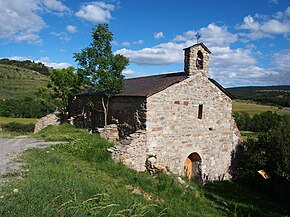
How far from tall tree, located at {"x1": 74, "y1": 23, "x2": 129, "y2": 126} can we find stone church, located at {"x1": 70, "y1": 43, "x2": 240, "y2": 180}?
1.00m

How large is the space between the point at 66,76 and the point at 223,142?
13.3 m

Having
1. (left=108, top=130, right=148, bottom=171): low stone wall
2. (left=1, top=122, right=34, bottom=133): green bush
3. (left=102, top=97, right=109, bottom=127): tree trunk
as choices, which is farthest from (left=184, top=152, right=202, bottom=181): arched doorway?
(left=1, top=122, right=34, bottom=133): green bush

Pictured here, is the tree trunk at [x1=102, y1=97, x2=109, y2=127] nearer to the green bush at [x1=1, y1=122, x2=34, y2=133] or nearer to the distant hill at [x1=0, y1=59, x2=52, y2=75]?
the green bush at [x1=1, y1=122, x2=34, y2=133]

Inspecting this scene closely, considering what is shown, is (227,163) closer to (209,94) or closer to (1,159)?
(209,94)

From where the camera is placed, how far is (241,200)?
12.6m

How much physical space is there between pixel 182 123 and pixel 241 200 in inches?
181

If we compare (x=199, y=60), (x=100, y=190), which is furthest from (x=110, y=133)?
(x=100, y=190)

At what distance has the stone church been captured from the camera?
499 inches

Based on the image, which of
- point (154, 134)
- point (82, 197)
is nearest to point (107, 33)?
point (154, 134)

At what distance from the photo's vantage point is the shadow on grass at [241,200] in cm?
1109

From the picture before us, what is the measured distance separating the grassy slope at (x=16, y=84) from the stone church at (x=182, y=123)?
4131 centimetres

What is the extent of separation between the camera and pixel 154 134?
12859 millimetres

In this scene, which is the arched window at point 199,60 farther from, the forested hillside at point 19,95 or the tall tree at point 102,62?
the forested hillside at point 19,95

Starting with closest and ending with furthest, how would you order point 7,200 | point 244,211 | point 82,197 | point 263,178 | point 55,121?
1. point 7,200
2. point 82,197
3. point 244,211
4. point 263,178
5. point 55,121
